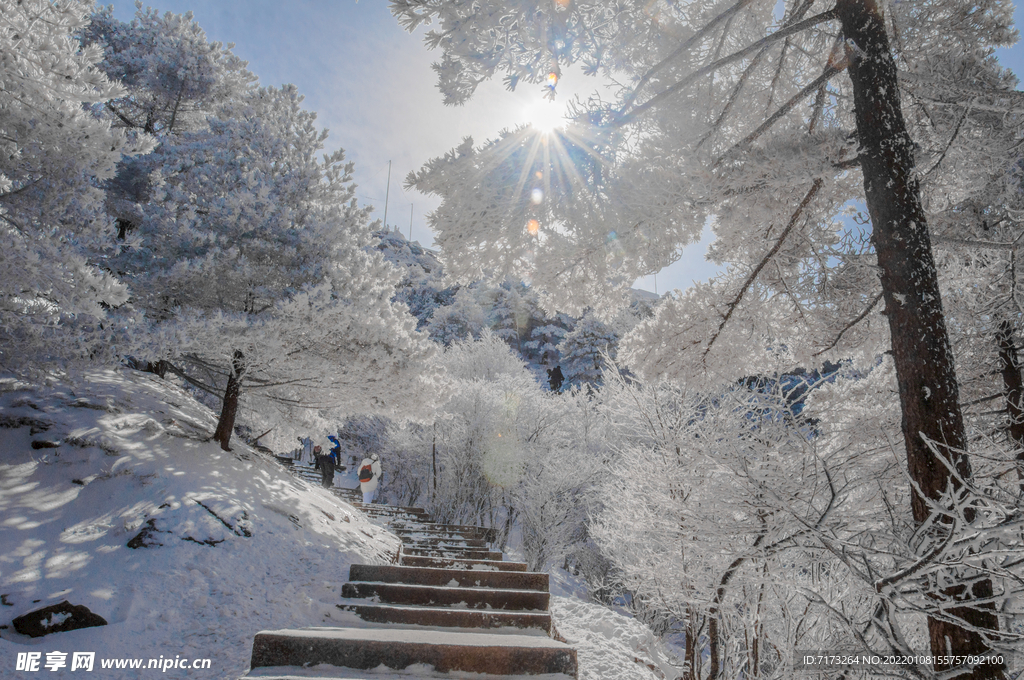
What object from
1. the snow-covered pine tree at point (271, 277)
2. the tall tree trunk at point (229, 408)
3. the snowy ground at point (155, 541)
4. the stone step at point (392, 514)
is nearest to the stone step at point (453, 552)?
the snowy ground at point (155, 541)

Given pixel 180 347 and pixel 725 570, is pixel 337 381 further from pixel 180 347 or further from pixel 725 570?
pixel 725 570

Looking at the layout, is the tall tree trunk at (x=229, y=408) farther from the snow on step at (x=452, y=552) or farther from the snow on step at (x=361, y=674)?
the snow on step at (x=361, y=674)

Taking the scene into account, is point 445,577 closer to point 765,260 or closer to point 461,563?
point 461,563

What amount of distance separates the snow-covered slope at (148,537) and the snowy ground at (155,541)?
0.04ft

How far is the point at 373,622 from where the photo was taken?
4125 millimetres

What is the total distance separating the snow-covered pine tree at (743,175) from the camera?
122 inches

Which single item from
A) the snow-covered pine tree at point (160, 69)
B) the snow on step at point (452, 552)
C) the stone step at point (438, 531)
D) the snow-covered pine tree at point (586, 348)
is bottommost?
the snow on step at point (452, 552)

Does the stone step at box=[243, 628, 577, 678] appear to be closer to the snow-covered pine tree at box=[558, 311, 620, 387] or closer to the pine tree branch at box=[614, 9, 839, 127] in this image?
the pine tree branch at box=[614, 9, 839, 127]

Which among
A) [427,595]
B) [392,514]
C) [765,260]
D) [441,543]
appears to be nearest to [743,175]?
[765,260]

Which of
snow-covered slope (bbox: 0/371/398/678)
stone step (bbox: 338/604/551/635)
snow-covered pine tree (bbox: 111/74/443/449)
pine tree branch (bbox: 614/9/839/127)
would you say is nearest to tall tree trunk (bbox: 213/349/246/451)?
snow-covered pine tree (bbox: 111/74/443/449)

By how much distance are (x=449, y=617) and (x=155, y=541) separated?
3.01 metres

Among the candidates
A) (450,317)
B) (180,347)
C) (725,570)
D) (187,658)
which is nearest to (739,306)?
(725,570)

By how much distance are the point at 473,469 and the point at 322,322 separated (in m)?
12.8

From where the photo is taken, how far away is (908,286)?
3.01 meters
